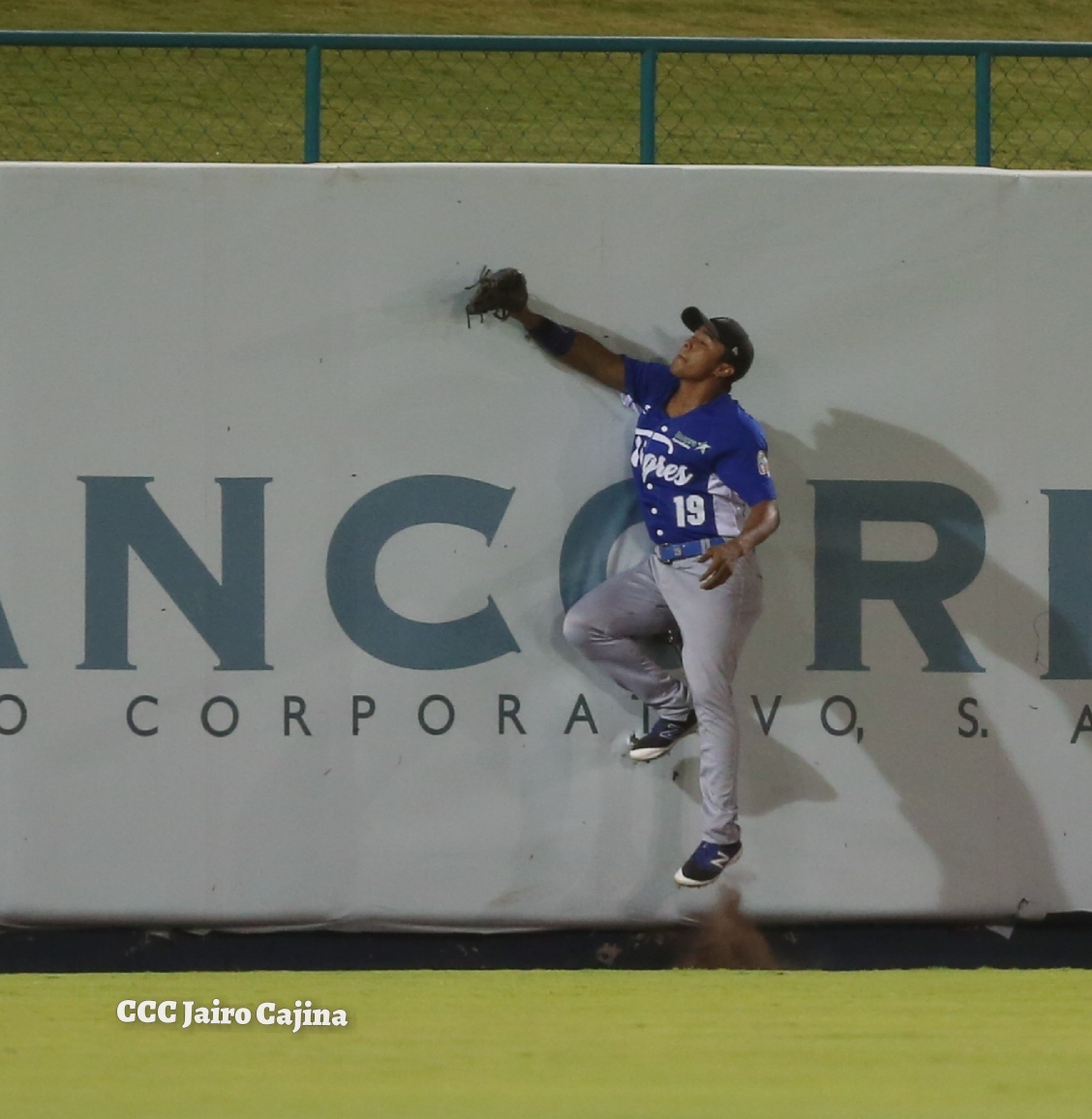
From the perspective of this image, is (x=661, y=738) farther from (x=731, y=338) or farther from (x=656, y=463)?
(x=731, y=338)

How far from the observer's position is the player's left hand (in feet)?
18.9

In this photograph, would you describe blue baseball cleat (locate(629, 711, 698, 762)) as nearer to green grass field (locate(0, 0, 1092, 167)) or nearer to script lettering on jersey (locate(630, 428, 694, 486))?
script lettering on jersey (locate(630, 428, 694, 486))

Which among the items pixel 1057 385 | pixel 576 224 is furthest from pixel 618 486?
pixel 1057 385

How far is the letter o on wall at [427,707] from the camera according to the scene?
611 centimetres

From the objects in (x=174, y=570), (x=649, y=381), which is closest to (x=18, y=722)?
(x=174, y=570)

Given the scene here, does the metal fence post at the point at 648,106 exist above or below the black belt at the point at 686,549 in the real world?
above

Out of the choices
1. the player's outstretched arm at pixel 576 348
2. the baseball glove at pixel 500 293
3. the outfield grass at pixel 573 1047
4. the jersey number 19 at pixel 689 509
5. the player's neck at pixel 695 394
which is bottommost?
the outfield grass at pixel 573 1047

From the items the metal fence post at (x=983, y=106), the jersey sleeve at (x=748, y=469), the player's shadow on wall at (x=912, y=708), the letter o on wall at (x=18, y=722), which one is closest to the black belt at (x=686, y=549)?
the jersey sleeve at (x=748, y=469)

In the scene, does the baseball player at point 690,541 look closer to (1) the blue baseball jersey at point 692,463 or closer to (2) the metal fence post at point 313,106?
(1) the blue baseball jersey at point 692,463

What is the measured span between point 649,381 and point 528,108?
2.92 m

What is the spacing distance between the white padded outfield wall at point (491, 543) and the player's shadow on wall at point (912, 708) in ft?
0.04

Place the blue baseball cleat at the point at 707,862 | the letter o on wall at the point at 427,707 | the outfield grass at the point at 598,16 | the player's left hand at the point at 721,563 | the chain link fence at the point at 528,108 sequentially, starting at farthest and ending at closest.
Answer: the outfield grass at the point at 598,16
the chain link fence at the point at 528,108
the letter o on wall at the point at 427,707
the blue baseball cleat at the point at 707,862
the player's left hand at the point at 721,563

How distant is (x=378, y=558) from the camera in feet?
20.0

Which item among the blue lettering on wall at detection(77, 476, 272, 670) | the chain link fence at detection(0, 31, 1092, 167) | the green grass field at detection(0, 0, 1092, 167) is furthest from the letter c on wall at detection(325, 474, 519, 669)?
the green grass field at detection(0, 0, 1092, 167)
